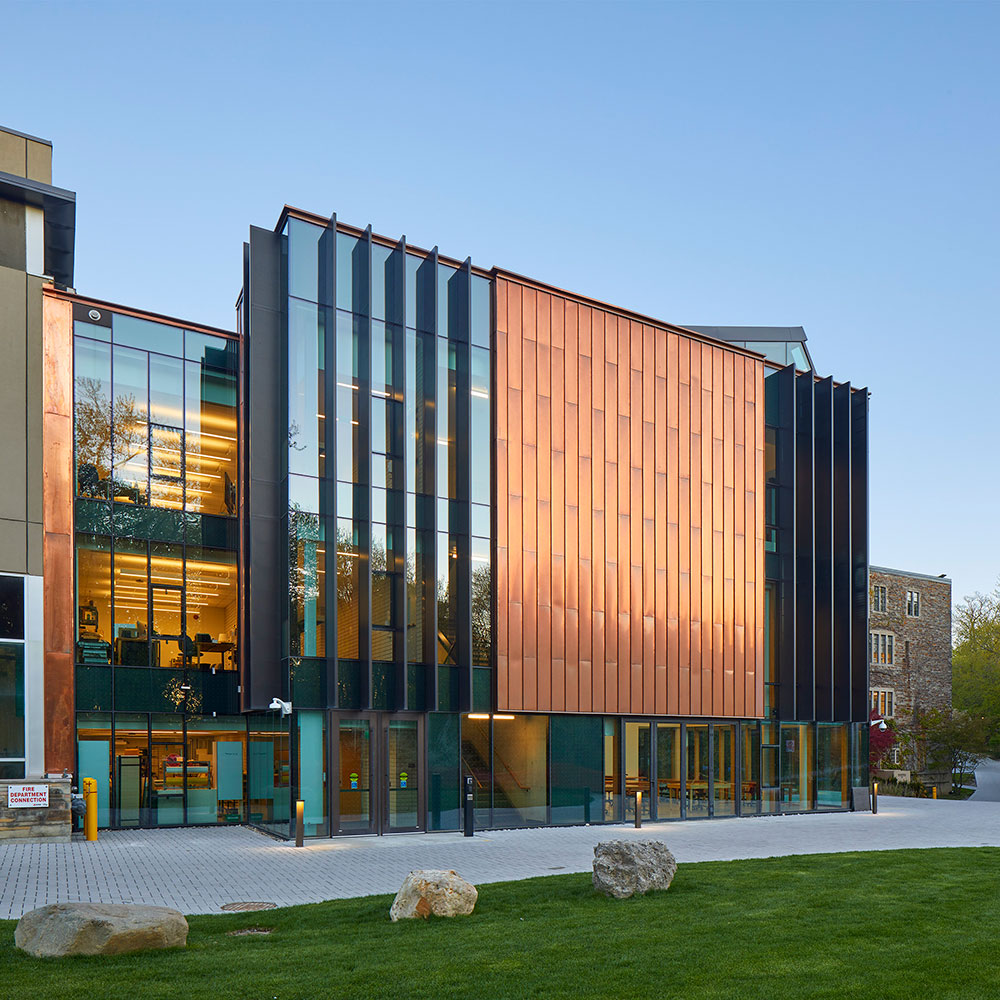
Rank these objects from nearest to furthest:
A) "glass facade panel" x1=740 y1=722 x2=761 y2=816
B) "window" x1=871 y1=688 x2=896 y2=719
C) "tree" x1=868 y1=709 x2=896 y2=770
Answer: "glass facade panel" x1=740 y1=722 x2=761 y2=816 < "tree" x1=868 y1=709 x2=896 y2=770 < "window" x1=871 y1=688 x2=896 y2=719

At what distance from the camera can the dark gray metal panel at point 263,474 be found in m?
24.0

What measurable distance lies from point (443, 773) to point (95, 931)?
1550cm

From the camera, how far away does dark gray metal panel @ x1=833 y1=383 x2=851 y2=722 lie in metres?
34.8

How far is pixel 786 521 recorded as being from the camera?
34.3 m

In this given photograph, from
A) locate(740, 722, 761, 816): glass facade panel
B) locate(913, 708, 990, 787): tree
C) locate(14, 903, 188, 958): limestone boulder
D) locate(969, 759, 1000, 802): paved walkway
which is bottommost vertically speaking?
locate(969, 759, 1000, 802): paved walkway

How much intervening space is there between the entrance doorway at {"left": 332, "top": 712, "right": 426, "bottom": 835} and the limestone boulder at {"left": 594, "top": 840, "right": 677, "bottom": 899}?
35.1ft

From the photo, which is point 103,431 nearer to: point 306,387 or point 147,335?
point 147,335

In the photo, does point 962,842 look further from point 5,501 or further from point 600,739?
point 5,501

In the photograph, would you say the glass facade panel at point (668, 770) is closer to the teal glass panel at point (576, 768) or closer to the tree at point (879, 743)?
the teal glass panel at point (576, 768)

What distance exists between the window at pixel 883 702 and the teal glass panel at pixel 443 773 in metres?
36.3

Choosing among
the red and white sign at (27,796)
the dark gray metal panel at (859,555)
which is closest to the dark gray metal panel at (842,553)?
the dark gray metal panel at (859,555)

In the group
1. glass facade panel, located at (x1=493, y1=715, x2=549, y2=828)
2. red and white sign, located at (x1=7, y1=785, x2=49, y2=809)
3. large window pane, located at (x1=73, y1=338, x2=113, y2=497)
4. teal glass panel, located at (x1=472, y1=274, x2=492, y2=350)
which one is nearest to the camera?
red and white sign, located at (x1=7, y1=785, x2=49, y2=809)

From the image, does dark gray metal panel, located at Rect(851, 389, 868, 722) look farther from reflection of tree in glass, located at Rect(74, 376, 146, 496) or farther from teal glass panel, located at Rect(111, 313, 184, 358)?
reflection of tree in glass, located at Rect(74, 376, 146, 496)

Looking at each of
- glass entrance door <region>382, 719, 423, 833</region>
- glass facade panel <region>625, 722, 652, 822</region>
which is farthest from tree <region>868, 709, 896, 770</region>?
glass entrance door <region>382, 719, 423, 833</region>
